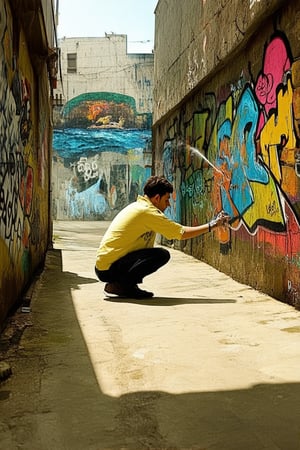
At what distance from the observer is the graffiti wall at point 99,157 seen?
3009cm

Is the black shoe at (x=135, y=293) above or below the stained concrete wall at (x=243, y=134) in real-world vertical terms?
below

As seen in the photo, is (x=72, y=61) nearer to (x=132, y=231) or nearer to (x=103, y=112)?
(x=103, y=112)

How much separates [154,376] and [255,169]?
3.37m

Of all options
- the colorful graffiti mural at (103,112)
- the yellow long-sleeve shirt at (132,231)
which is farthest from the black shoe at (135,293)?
the colorful graffiti mural at (103,112)

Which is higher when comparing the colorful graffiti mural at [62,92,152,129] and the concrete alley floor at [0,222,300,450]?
the colorful graffiti mural at [62,92,152,129]

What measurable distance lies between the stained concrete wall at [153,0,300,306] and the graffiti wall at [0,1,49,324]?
2406 mm

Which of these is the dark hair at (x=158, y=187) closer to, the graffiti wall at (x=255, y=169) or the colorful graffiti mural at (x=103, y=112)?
the graffiti wall at (x=255, y=169)

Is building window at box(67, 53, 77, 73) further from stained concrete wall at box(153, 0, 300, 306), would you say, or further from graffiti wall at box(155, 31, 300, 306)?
graffiti wall at box(155, 31, 300, 306)

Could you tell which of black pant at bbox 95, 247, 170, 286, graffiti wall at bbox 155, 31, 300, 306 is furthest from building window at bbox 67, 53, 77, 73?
black pant at bbox 95, 247, 170, 286

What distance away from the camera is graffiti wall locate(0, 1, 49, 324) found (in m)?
4.09

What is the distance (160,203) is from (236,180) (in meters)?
1.47

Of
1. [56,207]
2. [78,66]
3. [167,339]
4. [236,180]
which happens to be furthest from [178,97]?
[78,66]

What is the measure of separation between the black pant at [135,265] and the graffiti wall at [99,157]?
2431cm

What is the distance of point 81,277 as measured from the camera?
7395 millimetres
